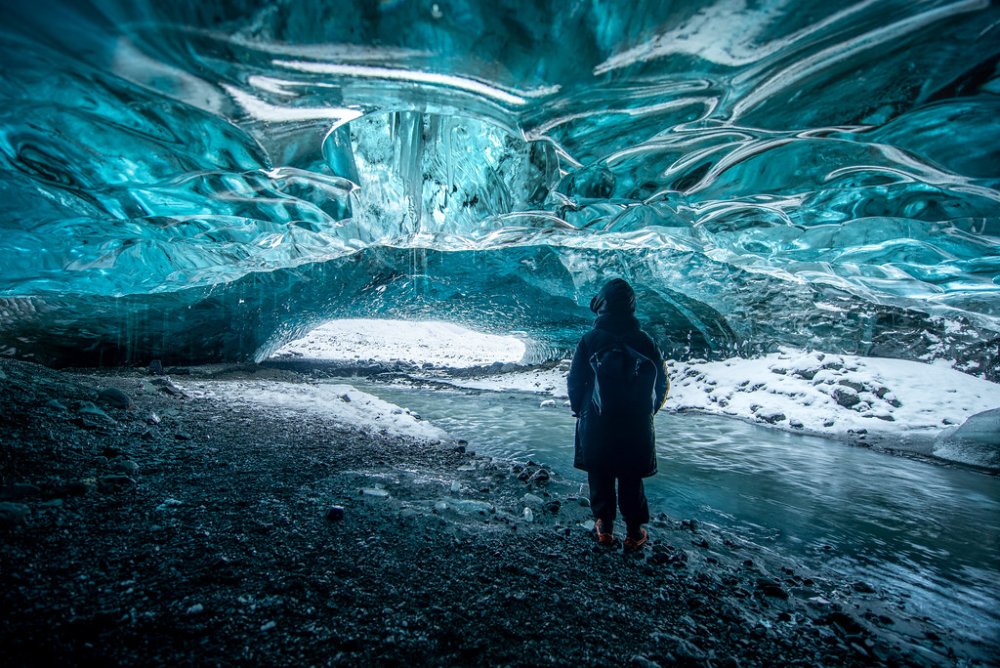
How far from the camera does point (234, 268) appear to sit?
347 inches

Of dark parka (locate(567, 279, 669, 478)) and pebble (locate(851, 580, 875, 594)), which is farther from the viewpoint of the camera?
dark parka (locate(567, 279, 669, 478))

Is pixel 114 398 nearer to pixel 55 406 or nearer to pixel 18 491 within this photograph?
pixel 55 406

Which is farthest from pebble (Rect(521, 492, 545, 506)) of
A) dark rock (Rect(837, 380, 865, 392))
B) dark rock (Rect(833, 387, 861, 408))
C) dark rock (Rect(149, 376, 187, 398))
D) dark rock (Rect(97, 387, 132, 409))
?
dark rock (Rect(837, 380, 865, 392))

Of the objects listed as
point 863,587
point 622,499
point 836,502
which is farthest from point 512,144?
point 836,502

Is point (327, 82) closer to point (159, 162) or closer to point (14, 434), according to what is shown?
point (159, 162)

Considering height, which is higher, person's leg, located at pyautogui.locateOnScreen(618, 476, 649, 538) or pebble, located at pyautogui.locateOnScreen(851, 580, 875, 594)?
person's leg, located at pyautogui.locateOnScreen(618, 476, 649, 538)

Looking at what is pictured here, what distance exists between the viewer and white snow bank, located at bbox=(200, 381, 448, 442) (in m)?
5.46

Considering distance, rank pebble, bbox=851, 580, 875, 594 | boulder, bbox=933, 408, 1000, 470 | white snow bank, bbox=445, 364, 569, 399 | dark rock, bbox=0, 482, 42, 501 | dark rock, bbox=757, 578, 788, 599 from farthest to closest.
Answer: white snow bank, bbox=445, 364, 569, 399
boulder, bbox=933, 408, 1000, 470
pebble, bbox=851, 580, 875, 594
dark rock, bbox=757, 578, 788, 599
dark rock, bbox=0, 482, 42, 501

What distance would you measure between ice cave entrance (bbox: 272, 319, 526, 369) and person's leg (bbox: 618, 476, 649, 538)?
47.0ft

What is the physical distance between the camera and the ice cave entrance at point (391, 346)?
17.4 metres

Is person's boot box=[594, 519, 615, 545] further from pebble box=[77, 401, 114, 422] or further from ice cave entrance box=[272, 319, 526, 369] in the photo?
ice cave entrance box=[272, 319, 526, 369]

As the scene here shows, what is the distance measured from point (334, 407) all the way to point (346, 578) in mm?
5002

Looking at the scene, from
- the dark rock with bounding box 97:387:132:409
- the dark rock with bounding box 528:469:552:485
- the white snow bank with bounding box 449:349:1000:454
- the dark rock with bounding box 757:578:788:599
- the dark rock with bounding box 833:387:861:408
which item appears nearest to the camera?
the dark rock with bounding box 757:578:788:599

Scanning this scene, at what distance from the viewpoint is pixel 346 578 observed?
177 cm
